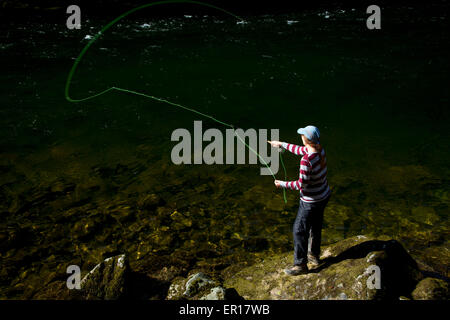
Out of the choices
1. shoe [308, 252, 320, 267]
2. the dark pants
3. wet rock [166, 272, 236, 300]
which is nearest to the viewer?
wet rock [166, 272, 236, 300]

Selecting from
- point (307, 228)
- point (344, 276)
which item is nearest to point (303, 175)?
point (307, 228)

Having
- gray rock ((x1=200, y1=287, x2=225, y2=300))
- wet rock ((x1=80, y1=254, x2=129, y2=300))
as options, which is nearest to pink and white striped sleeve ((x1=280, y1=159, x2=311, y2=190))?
gray rock ((x1=200, y1=287, x2=225, y2=300))

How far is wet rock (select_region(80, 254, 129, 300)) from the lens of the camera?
4.81 metres

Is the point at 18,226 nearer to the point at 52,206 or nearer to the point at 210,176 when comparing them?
the point at 52,206

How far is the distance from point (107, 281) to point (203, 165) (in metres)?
4.33

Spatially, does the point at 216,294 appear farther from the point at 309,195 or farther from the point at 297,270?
the point at 309,195

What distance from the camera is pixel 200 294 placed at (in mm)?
4531

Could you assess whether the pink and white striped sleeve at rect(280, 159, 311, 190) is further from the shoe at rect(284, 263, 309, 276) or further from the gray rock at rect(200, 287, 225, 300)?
the gray rock at rect(200, 287, 225, 300)

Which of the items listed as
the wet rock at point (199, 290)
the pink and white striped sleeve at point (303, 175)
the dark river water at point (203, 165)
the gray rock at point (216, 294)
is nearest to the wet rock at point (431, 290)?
the dark river water at point (203, 165)

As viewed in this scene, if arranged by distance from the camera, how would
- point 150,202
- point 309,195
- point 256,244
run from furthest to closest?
1. point 150,202
2. point 256,244
3. point 309,195

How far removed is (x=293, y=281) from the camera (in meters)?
4.87
